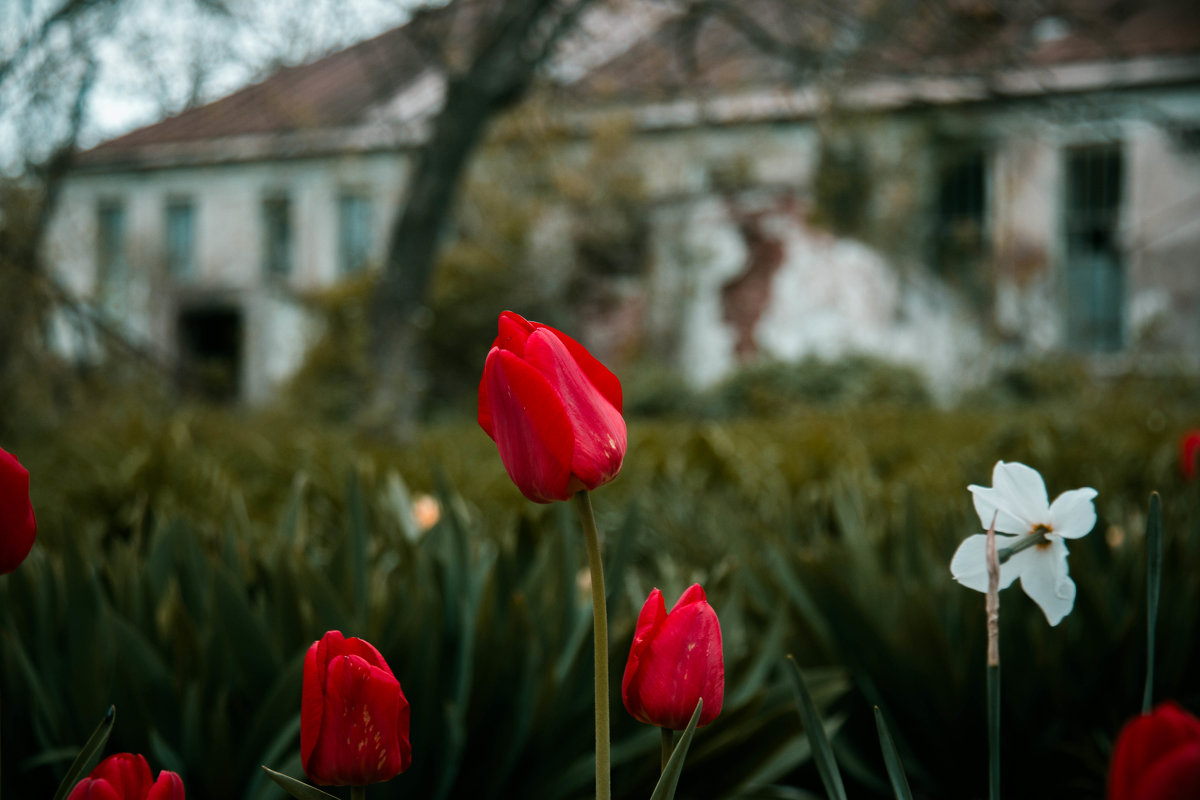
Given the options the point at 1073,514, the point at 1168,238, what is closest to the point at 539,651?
the point at 1073,514

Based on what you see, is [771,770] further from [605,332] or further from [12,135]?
[605,332]

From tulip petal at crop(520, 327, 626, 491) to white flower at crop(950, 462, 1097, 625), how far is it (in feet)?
0.52

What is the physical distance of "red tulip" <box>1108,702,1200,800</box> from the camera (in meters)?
0.26

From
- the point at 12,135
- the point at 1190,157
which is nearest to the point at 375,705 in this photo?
the point at 12,135

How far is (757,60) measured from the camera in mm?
12586

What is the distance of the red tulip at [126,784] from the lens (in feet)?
1.18

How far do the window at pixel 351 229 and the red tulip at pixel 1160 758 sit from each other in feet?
54.6

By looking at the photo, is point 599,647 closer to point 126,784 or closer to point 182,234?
point 126,784

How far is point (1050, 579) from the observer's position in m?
0.42

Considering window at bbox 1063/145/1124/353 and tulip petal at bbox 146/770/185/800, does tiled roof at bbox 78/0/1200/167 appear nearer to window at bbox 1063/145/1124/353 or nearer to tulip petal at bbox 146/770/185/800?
tulip petal at bbox 146/770/185/800

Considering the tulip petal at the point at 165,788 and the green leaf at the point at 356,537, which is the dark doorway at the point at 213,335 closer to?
the green leaf at the point at 356,537

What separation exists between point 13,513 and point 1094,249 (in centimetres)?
1446

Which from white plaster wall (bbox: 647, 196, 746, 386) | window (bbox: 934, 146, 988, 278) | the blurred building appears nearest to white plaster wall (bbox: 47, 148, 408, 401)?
the blurred building

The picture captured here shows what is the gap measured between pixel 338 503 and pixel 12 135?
7.02ft
